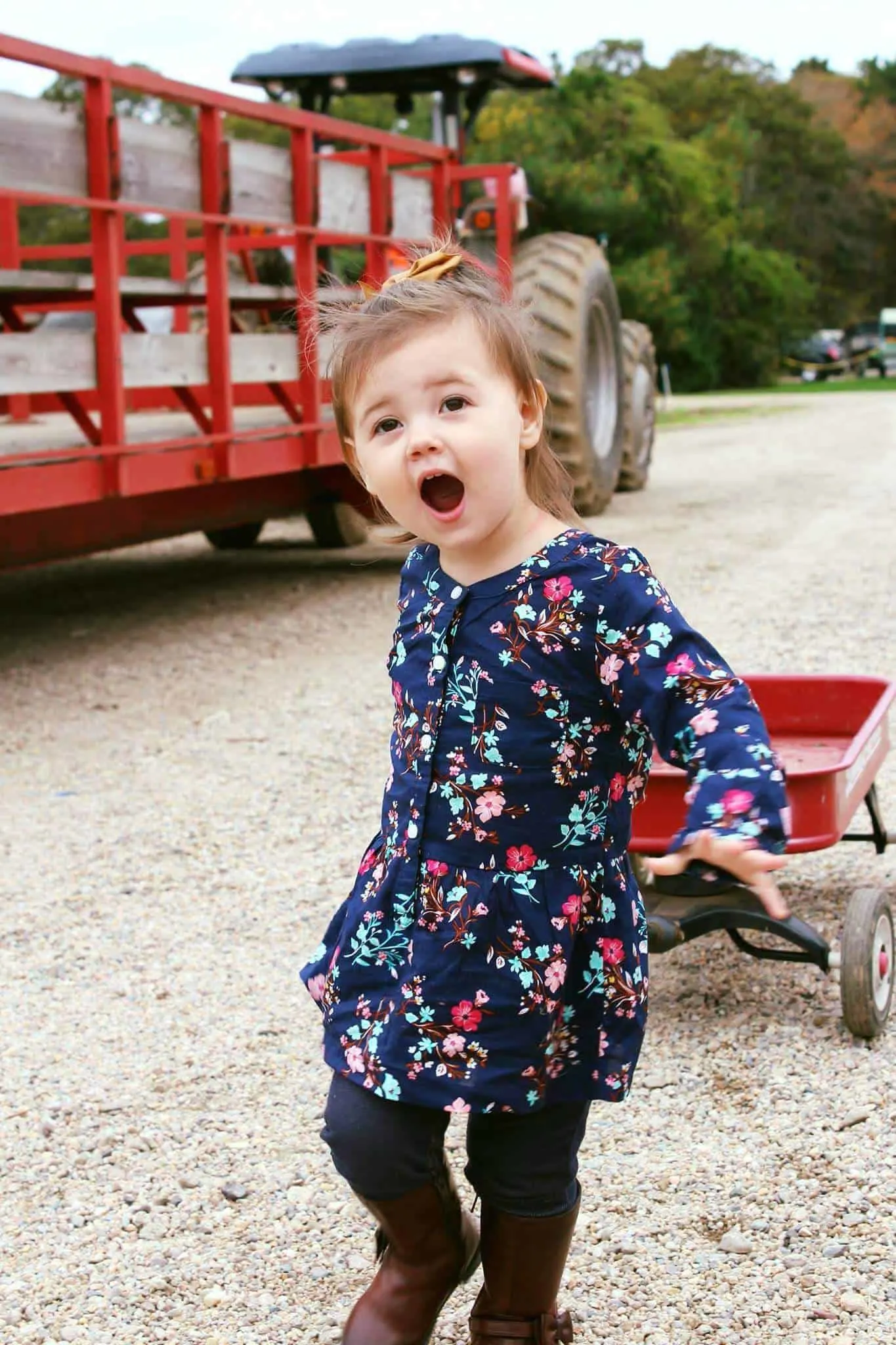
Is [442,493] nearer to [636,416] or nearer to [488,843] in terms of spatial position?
[488,843]

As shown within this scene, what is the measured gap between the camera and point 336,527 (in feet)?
30.4

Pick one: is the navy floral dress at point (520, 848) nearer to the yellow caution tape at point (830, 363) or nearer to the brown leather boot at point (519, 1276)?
the brown leather boot at point (519, 1276)

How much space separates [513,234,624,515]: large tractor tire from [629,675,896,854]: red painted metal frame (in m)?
4.64

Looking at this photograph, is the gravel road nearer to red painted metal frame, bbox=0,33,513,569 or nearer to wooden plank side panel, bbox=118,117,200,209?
red painted metal frame, bbox=0,33,513,569

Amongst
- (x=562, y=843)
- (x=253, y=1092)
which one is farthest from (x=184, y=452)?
(x=562, y=843)

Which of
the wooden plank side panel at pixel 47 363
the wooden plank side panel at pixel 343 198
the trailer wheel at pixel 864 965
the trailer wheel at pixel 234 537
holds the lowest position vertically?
the trailer wheel at pixel 234 537

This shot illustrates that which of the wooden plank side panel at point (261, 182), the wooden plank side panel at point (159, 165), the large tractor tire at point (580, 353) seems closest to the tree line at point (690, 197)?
the large tractor tire at point (580, 353)

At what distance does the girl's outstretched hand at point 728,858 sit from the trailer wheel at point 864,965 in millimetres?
1338

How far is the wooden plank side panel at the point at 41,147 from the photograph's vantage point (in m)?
4.90

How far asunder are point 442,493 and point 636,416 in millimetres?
10044

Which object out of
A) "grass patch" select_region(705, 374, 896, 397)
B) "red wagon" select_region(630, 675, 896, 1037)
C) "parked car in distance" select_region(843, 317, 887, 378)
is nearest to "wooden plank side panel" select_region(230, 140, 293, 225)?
"red wagon" select_region(630, 675, 896, 1037)

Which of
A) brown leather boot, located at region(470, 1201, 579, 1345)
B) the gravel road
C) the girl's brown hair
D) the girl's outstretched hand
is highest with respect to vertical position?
the girl's brown hair

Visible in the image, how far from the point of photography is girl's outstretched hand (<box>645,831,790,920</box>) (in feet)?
5.25

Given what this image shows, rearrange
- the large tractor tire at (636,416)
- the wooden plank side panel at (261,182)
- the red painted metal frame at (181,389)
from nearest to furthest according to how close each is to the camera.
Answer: the red painted metal frame at (181,389), the wooden plank side panel at (261,182), the large tractor tire at (636,416)
